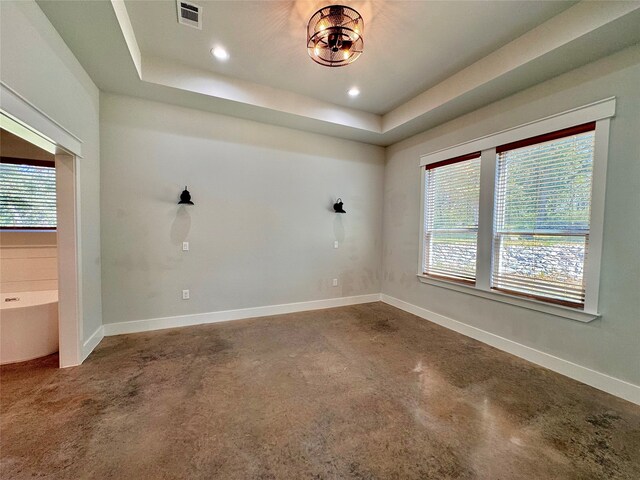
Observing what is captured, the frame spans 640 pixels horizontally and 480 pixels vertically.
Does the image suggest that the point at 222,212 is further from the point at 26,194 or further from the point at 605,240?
the point at 605,240

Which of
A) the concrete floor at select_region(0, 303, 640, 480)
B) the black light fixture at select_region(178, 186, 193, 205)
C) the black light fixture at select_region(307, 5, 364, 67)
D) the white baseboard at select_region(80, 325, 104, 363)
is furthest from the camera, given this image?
the black light fixture at select_region(178, 186, 193, 205)

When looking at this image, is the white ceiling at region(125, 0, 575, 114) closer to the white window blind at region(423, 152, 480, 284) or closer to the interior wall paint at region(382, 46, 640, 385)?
the interior wall paint at region(382, 46, 640, 385)

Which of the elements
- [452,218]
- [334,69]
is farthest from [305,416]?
[334,69]

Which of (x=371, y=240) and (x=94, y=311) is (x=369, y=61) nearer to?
(x=371, y=240)

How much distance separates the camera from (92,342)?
2785 millimetres

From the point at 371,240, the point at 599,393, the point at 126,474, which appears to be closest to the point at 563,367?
the point at 599,393

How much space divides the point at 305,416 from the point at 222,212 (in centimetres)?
274

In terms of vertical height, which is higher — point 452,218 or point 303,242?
point 452,218

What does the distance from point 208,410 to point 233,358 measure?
0.77 meters

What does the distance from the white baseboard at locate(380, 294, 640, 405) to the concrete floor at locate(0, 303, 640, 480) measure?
11 centimetres

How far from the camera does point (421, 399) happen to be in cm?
207

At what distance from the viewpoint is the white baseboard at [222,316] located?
3211 mm

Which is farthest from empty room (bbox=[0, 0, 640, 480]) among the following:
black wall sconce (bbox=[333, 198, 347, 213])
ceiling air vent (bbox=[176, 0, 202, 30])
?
black wall sconce (bbox=[333, 198, 347, 213])

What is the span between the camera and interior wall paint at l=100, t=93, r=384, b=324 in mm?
3158
